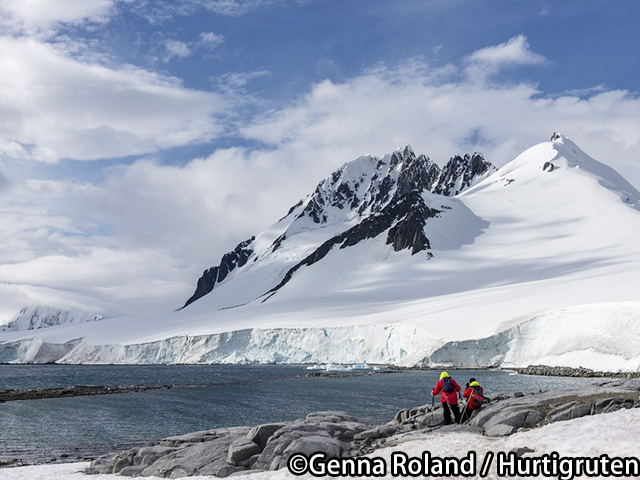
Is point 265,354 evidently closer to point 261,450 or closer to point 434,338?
point 434,338

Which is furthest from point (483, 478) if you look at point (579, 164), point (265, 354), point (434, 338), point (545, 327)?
point (579, 164)

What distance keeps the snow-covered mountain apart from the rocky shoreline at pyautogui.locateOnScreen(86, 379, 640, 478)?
145 feet

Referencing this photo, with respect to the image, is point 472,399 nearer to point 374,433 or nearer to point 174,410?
point 374,433

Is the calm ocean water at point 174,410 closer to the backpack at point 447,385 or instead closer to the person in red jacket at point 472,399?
the person in red jacket at point 472,399

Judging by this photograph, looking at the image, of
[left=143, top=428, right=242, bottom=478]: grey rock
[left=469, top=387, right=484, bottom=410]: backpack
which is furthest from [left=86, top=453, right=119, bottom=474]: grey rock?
[left=469, top=387, right=484, bottom=410]: backpack

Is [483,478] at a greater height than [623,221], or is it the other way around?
[623,221]

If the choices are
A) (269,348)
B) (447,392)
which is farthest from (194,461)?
(269,348)

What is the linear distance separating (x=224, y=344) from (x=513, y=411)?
4067 inches

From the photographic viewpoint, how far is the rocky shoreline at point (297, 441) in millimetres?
16812

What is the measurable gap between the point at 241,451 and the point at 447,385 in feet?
22.4

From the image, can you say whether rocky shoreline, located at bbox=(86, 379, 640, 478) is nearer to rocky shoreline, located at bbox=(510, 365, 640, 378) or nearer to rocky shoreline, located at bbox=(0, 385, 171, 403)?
rocky shoreline, located at bbox=(0, 385, 171, 403)

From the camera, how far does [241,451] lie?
58.0ft

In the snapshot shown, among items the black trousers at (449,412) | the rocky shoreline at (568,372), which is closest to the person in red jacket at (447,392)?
the black trousers at (449,412)

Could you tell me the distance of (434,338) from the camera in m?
82.9
